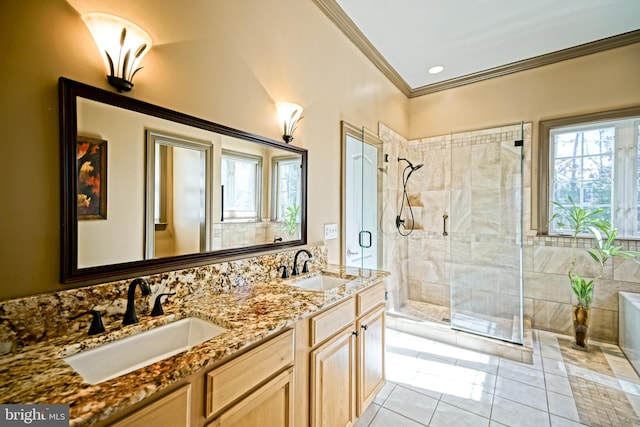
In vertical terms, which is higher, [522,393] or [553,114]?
[553,114]

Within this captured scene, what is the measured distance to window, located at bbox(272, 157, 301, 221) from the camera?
189 cm

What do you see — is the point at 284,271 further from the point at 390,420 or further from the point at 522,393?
the point at 522,393

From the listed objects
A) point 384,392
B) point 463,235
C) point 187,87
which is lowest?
point 384,392

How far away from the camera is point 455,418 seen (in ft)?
5.98

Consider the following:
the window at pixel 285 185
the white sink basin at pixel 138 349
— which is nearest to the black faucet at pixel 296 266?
the window at pixel 285 185

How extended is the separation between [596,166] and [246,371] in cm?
387

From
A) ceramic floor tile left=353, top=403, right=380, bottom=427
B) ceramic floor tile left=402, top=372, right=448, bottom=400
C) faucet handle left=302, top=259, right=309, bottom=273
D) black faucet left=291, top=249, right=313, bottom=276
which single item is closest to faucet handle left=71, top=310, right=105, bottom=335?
black faucet left=291, top=249, right=313, bottom=276

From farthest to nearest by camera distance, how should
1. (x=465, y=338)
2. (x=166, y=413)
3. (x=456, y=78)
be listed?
(x=456, y=78), (x=465, y=338), (x=166, y=413)

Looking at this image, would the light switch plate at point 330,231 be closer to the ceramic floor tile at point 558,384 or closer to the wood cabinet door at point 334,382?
the wood cabinet door at point 334,382

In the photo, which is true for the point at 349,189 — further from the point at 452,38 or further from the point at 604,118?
the point at 604,118

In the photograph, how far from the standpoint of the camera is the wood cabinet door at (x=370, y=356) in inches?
66.6

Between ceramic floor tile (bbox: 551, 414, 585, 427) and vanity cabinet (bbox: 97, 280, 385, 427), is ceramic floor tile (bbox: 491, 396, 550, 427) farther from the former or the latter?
vanity cabinet (bbox: 97, 280, 385, 427)

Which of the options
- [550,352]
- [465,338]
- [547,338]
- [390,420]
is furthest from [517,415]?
[547,338]

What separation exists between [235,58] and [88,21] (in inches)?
27.5
